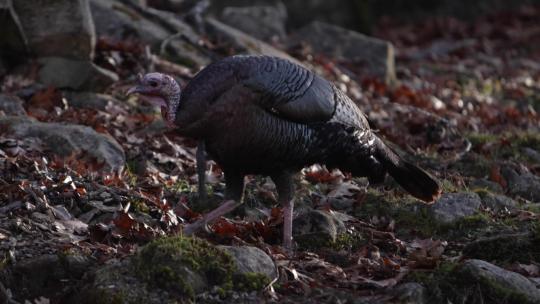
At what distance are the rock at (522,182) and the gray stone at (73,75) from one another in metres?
3.81

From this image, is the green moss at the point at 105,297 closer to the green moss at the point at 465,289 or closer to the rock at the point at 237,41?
the green moss at the point at 465,289

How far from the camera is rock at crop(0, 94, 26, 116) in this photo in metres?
8.59

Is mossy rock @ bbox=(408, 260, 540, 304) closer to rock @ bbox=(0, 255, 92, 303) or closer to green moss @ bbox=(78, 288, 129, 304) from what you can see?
green moss @ bbox=(78, 288, 129, 304)

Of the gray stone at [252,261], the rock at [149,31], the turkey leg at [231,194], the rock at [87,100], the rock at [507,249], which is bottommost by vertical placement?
the rock at [149,31]

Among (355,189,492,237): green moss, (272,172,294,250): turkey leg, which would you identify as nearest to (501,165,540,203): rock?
(355,189,492,237): green moss

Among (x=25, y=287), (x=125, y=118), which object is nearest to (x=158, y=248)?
(x=25, y=287)

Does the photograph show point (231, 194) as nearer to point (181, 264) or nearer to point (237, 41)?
point (181, 264)

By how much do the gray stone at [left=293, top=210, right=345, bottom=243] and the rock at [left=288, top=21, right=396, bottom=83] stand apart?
22.1 ft

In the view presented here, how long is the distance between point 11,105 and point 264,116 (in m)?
3.54

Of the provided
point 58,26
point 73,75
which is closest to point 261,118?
point 73,75

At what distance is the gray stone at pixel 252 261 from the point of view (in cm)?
520

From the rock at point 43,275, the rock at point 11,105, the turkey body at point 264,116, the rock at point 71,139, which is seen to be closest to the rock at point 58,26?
the rock at point 11,105

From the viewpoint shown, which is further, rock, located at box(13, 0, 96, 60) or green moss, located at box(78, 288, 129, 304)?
rock, located at box(13, 0, 96, 60)

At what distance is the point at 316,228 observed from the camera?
6.36 meters
